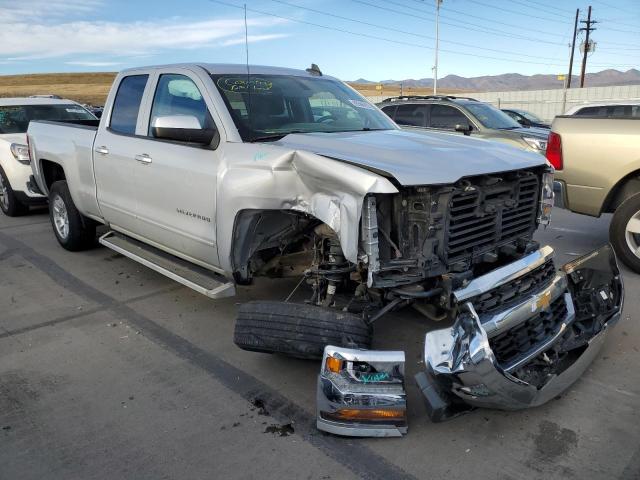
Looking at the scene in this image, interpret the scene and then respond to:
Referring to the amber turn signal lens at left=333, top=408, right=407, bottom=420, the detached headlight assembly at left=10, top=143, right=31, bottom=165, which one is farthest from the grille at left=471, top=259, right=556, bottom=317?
the detached headlight assembly at left=10, top=143, right=31, bottom=165

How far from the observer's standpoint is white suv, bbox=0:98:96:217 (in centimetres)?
790

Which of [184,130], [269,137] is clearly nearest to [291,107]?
[269,137]

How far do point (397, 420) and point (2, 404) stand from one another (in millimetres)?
2298

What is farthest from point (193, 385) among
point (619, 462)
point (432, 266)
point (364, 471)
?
point (619, 462)

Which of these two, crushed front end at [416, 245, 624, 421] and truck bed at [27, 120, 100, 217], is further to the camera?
truck bed at [27, 120, 100, 217]

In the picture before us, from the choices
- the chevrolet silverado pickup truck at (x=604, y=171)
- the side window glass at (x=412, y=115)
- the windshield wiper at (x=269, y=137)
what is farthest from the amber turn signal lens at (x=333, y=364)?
the side window glass at (x=412, y=115)

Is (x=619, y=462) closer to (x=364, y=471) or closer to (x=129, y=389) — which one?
(x=364, y=471)

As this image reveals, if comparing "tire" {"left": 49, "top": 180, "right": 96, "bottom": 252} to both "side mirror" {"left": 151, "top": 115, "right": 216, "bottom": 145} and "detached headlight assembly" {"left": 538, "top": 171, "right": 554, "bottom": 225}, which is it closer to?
"side mirror" {"left": 151, "top": 115, "right": 216, "bottom": 145}

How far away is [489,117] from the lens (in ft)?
35.2

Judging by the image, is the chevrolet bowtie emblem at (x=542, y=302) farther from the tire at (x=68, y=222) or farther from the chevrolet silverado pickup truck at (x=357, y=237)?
the tire at (x=68, y=222)

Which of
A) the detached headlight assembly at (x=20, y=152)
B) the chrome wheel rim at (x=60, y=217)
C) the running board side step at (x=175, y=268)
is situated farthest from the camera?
the detached headlight assembly at (x=20, y=152)

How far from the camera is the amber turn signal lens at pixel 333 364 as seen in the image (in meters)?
2.82

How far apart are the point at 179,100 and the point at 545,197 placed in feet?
9.37

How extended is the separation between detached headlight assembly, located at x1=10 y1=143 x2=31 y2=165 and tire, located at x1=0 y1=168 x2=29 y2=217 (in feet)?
1.61
